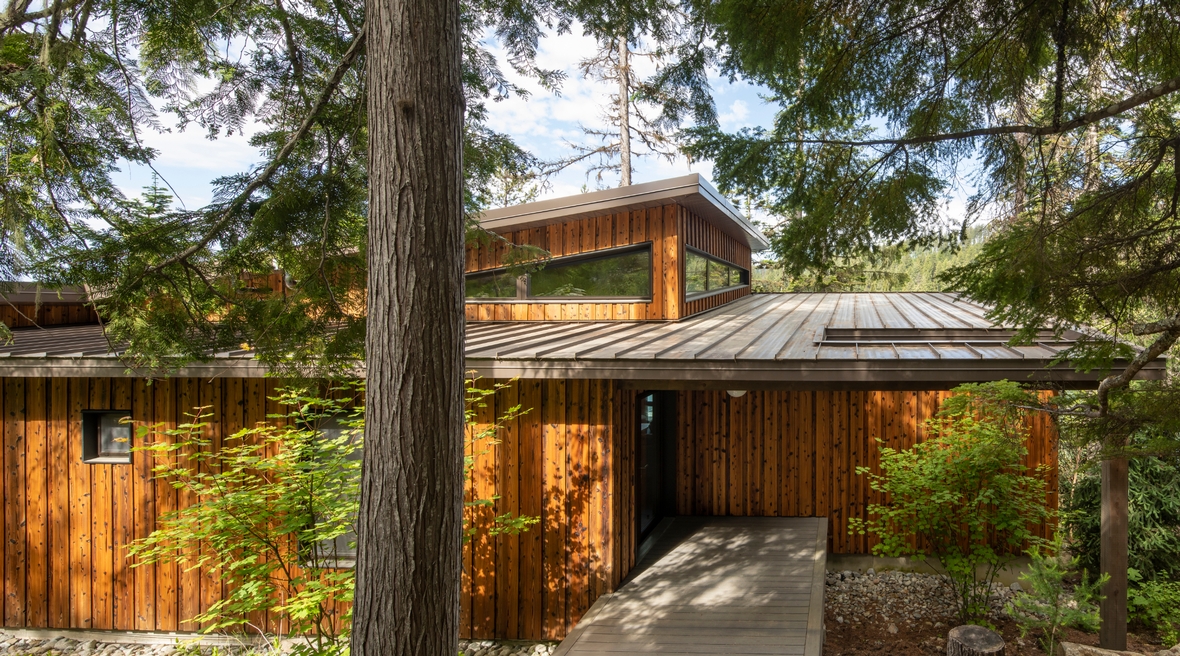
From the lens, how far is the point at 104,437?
6.18m

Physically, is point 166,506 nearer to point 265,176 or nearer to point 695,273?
point 265,176

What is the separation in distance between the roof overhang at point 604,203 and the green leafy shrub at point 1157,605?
5613 mm

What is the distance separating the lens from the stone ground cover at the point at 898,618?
5.59 metres

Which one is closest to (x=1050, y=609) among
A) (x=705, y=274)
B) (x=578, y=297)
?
(x=578, y=297)

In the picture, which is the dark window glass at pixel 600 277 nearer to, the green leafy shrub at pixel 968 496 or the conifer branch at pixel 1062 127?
the green leafy shrub at pixel 968 496

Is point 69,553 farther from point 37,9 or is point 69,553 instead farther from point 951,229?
point 951,229

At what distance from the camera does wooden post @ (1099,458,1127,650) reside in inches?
199

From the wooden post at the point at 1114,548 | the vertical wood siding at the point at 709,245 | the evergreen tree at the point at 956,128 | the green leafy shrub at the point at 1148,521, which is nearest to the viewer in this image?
the evergreen tree at the point at 956,128

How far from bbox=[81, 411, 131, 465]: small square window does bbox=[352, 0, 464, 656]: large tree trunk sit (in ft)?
15.3

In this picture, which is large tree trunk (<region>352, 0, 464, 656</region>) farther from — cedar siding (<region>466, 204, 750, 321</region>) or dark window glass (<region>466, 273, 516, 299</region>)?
dark window glass (<region>466, 273, 516, 299</region>)

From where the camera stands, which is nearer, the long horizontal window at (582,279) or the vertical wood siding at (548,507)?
the vertical wood siding at (548,507)

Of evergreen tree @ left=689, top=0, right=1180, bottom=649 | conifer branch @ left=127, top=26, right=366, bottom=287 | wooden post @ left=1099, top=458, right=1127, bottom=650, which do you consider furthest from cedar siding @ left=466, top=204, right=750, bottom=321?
wooden post @ left=1099, top=458, right=1127, bottom=650

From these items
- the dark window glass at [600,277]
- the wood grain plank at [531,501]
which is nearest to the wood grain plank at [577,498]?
the wood grain plank at [531,501]

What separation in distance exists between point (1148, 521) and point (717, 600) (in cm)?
531
